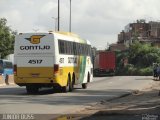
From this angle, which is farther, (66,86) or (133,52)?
(133,52)

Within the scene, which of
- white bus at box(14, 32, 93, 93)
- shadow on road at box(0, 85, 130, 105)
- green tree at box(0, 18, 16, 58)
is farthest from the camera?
green tree at box(0, 18, 16, 58)

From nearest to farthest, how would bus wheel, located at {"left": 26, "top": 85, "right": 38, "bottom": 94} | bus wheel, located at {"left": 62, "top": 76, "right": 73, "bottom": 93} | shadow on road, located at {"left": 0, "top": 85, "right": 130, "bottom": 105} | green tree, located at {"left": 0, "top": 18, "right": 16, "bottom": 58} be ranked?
1. shadow on road, located at {"left": 0, "top": 85, "right": 130, "bottom": 105}
2. bus wheel, located at {"left": 26, "top": 85, "right": 38, "bottom": 94}
3. bus wheel, located at {"left": 62, "top": 76, "right": 73, "bottom": 93}
4. green tree, located at {"left": 0, "top": 18, "right": 16, "bottom": 58}

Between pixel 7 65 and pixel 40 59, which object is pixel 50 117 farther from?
pixel 7 65

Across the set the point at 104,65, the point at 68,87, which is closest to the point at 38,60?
the point at 68,87

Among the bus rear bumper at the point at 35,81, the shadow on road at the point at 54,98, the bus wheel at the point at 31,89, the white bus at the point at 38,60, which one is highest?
the white bus at the point at 38,60

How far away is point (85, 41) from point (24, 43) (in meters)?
8.21

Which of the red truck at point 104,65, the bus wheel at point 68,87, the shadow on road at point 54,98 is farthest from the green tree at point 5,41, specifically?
the shadow on road at point 54,98

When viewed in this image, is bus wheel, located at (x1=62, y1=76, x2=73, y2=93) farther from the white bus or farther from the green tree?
the green tree

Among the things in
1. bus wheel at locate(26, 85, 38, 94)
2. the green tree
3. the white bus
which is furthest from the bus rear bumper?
the green tree

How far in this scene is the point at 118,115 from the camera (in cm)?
1748

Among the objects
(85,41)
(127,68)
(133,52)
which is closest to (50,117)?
(85,41)

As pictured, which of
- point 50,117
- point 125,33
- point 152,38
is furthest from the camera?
point 125,33

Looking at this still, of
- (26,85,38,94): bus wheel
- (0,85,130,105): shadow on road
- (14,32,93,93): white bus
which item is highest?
(14,32,93,93): white bus

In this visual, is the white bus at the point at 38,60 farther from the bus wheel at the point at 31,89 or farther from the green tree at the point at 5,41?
the green tree at the point at 5,41
